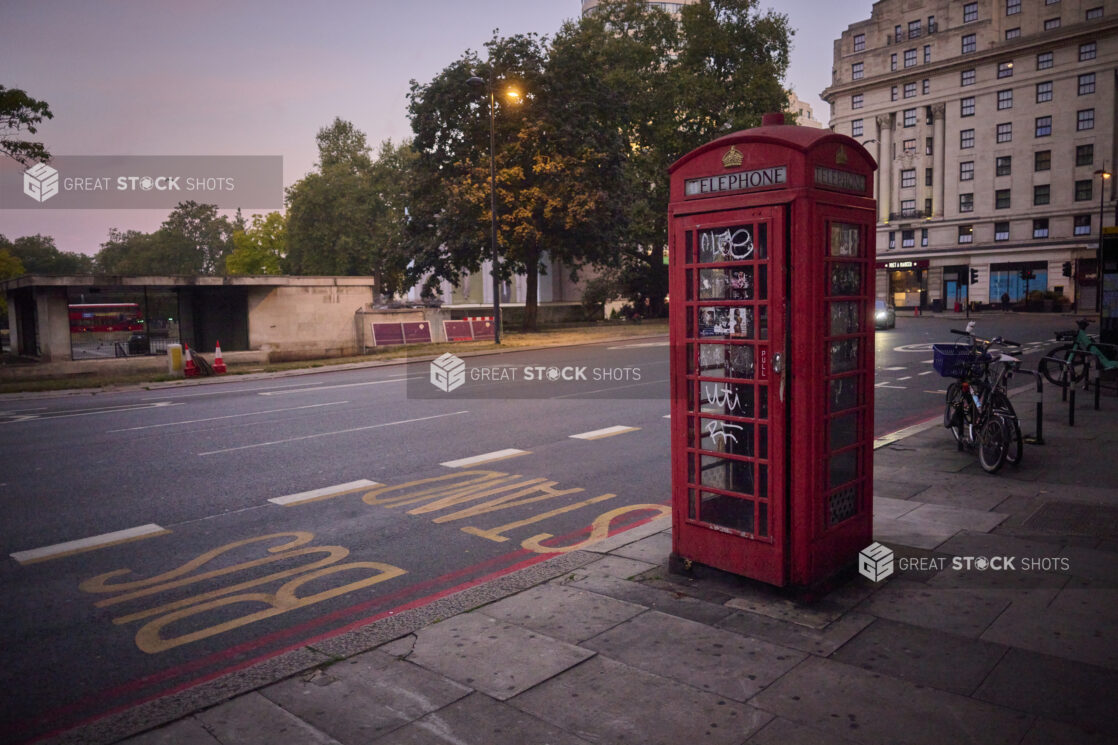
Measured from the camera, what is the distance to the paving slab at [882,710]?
3320 mm

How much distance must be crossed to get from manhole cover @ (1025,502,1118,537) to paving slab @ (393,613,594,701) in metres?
4.41

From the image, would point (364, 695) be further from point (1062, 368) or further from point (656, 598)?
point (1062, 368)

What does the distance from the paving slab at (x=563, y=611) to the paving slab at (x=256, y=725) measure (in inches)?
56.9

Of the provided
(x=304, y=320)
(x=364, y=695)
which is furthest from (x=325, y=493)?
(x=304, y=320)

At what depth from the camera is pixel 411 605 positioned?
5.19 metres

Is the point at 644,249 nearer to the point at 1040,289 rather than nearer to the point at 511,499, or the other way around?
the point at 1040,289

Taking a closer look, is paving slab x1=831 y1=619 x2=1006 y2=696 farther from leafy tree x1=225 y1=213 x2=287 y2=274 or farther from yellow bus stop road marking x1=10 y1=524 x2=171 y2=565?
leafy tree x1=225 y1=213 x2=287 y2=274

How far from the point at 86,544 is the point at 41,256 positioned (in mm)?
126290

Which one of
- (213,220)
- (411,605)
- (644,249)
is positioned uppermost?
(213,220)

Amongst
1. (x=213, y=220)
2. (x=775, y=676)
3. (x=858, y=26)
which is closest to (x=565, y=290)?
(x=858, y=26)

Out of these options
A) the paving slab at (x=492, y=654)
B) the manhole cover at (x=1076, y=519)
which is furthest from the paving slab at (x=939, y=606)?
the paving slab at (x=492, y=654)

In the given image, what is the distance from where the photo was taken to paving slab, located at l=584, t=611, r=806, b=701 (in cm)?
386

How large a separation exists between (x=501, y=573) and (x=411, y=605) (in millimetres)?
833

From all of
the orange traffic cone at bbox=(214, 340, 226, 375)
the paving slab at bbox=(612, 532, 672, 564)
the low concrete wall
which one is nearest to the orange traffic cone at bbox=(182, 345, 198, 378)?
the orange traffic cone at bbox=(214, 340, 226, 375)
